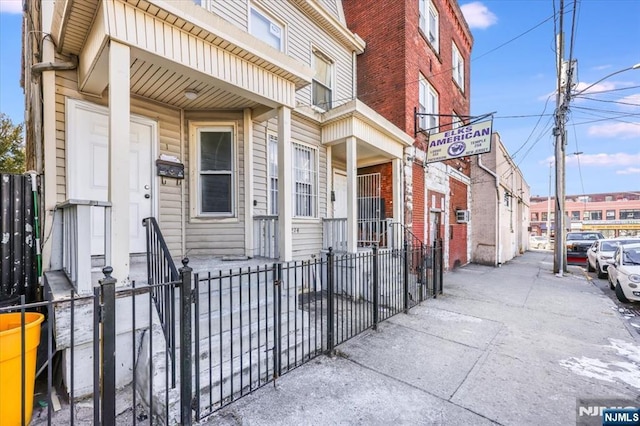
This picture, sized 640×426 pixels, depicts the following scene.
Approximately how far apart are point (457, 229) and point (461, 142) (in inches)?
216

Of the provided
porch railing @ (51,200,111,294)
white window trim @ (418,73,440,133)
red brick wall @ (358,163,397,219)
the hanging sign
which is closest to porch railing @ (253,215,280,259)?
porch railing @ (51,200,111,294)

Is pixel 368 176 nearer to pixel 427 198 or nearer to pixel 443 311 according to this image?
pixel 427 198

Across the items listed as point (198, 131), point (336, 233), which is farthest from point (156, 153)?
point (336, 233)

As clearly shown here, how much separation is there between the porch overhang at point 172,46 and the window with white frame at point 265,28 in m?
2.28

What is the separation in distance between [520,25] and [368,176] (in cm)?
750

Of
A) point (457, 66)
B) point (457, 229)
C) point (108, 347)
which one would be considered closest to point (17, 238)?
point (108, 347)

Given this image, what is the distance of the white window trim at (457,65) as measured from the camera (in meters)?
12.4

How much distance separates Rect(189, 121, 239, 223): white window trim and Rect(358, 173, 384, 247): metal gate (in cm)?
406

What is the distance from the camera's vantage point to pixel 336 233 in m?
7.19

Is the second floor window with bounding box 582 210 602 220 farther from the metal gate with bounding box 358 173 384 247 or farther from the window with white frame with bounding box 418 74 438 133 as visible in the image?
the metal gate with bounding box 358 173 384 247

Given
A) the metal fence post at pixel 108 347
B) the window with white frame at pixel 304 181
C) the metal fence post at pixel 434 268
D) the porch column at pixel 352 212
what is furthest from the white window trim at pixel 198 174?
the metal fence post at pixel 434 268

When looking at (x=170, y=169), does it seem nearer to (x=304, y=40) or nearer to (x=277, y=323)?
(x=277, y=323)

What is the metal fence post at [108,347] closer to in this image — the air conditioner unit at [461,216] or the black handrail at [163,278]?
the black handrail at [163,278]

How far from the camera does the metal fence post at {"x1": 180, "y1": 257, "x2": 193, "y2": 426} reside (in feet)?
8.09
